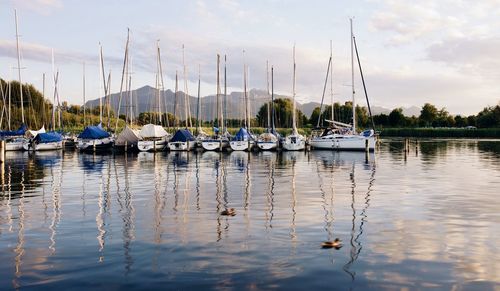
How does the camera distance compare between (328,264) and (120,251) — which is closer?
(328,264)

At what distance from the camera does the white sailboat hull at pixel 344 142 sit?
67.7 metres

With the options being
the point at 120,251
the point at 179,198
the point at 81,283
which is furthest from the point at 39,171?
the point at 81,283

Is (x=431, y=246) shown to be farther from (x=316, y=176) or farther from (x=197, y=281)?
(x=316, y=176)

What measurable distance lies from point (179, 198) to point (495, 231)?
14225 mm

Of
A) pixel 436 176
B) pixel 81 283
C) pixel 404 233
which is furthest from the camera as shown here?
pixel 436 176

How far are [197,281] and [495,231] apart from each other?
35.8ft

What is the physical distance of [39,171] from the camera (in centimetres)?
4022

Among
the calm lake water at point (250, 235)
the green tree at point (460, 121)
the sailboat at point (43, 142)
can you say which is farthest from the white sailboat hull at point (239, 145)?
the green tree at point (460, 121)

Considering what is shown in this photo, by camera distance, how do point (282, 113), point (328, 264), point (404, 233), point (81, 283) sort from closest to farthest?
point (81, 283) → point (328, 264) → point (404, 233) → point (282, 113)

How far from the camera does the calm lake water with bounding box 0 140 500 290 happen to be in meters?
11.3

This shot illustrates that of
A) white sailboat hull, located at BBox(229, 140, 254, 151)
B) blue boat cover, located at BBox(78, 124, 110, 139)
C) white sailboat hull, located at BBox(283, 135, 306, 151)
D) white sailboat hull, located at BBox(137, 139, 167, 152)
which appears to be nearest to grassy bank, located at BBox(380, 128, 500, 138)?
white sailboat hull, located at BBox(283, 135, 306, 151)

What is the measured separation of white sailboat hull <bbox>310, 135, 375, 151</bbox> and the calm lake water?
121ft

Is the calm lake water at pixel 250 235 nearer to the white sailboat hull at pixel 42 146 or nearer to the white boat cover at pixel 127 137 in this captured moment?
the white boat cover at pixel 127 137

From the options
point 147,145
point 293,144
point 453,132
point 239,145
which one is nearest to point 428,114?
point 453,132
